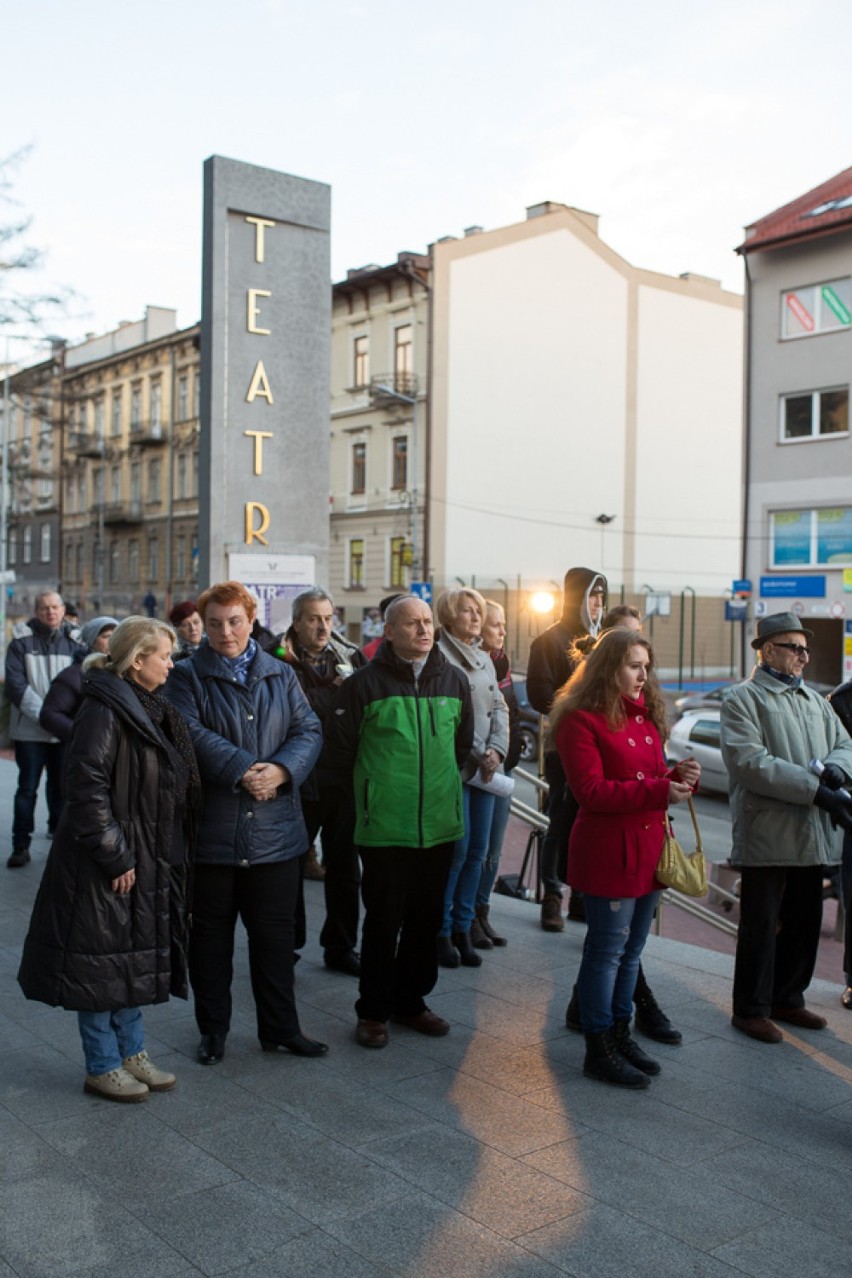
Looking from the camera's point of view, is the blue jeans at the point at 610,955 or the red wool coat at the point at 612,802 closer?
the red wool coat at the point at 612,802

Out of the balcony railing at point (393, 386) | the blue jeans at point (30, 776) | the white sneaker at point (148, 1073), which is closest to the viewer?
the white sneaker at point (148, 1073)

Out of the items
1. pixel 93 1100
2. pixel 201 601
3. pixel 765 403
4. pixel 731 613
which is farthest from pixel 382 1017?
pixel 765 403

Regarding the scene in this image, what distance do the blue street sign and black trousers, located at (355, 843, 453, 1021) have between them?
27.9 metres

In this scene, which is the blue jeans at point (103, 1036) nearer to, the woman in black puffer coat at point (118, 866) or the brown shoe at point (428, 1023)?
the woman in black puffer coat at point (118, 866)

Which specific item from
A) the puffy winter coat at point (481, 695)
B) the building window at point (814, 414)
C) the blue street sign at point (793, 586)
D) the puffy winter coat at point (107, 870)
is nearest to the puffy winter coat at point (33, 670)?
the puffy winter coat at point (481, 695)

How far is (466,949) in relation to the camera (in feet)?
21.6

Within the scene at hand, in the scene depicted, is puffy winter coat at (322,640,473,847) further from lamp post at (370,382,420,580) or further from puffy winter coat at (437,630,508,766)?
lamp post at (370,382,420,580)

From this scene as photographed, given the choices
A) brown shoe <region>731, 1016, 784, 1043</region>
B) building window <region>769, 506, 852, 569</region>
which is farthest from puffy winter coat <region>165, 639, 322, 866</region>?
building window <region>769, 506, 852, 569</region>

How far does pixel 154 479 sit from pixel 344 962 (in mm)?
53917

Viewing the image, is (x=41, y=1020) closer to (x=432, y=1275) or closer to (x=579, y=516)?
(x=432, y=1275)

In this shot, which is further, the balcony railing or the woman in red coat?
the balcony railing

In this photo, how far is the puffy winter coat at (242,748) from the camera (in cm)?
483

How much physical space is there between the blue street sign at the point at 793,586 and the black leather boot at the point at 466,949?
26759 millimetres

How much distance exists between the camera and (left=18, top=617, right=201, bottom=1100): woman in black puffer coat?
432 centimetres
